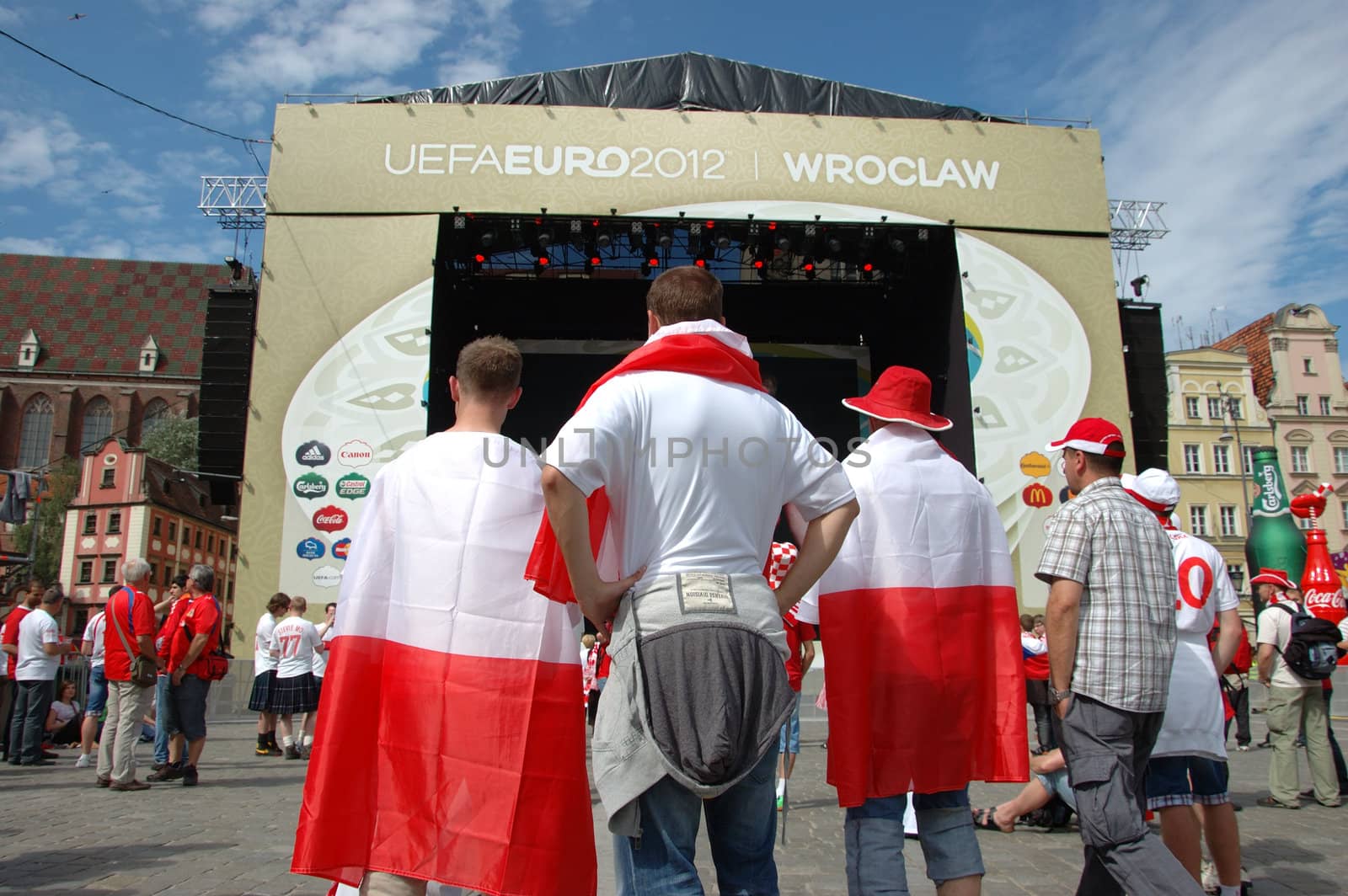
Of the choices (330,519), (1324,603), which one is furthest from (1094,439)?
(330,519)

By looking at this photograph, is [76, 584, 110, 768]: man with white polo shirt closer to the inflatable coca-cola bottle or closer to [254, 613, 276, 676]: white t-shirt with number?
[254, 613, 276, 676]: white t-shirt with number

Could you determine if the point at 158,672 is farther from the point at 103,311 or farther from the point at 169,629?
the point at 103,311

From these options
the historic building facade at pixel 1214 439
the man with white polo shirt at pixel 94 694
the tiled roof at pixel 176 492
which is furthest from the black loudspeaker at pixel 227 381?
the tiled roof at pixel 176 492

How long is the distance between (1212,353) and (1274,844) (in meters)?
45.5

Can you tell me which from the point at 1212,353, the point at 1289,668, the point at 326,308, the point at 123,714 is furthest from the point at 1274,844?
the point at 1212,353

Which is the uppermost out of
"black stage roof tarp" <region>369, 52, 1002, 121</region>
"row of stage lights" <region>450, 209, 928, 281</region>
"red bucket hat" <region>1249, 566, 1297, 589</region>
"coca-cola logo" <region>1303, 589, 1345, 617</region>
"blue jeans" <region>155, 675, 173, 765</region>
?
"black stage roof tarp" <region>369, 52, 1002, 121</region>

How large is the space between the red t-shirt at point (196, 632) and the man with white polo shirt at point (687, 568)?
6.26m

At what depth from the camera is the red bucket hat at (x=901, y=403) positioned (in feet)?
10.8

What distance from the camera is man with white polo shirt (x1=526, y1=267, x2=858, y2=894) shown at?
192 cm

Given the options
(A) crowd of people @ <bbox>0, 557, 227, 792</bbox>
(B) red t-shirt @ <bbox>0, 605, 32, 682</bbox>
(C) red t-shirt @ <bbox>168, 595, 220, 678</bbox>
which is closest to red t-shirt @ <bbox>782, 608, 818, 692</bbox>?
(A) crowd of people @ <bbox>0, 557, 227, 792</bbox>

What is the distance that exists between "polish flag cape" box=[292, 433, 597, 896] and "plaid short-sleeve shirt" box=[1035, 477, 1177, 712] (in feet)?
5.28

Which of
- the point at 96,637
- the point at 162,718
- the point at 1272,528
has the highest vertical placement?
the point at 1272,528

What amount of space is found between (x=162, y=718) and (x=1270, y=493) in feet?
89.2

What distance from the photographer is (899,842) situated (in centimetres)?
285
